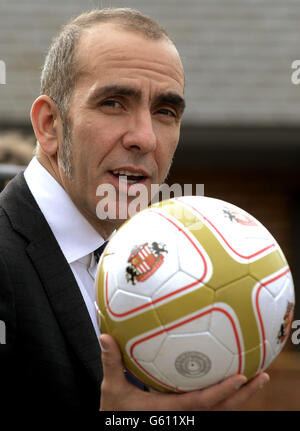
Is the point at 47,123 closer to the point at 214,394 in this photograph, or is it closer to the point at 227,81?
the point at 214,394

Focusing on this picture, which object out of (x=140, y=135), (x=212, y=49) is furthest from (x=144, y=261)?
(x=212, y=49)

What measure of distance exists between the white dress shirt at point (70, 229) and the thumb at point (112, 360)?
57 cm

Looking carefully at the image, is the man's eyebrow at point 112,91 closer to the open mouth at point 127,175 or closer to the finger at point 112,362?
the open mouth at point 127,175

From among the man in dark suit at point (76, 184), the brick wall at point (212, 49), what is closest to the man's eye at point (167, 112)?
the man in dark suit at point (76, 184)

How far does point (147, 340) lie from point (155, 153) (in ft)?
3.36

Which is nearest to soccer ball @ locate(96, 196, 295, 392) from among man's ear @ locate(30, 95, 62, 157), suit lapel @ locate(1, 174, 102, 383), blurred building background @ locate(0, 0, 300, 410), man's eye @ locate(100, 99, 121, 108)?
suit lapel @ locate(1, 174, 102, 383)

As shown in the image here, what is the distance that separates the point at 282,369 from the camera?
8.41 metres

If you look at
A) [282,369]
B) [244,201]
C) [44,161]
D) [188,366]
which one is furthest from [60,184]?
[244,201]

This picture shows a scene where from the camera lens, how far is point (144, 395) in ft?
9.64

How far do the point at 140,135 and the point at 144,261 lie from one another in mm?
757

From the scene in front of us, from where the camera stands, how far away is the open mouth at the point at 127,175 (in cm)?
350

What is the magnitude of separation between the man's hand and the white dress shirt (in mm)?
581

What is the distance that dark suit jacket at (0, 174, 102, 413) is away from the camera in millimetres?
3115

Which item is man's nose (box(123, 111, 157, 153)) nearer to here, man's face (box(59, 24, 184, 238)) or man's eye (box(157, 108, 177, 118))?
man's face (box(59, 24, 184, 238))
